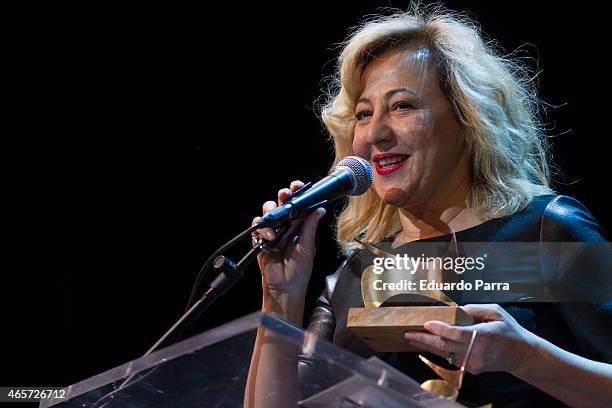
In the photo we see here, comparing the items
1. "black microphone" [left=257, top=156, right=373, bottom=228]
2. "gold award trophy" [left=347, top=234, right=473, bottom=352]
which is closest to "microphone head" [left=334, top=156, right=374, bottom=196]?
"black microphone" [left=257, top=156, right=373, bottom=228]

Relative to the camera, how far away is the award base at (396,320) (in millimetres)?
1425

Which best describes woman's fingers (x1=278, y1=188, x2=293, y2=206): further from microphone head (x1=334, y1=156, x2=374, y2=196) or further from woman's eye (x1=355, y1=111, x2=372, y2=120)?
woman's eye (x1=355, y1=111, x2=372, y2=120)

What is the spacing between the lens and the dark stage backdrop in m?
3.17

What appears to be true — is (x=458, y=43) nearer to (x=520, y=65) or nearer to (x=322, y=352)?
(x=520, y=65)

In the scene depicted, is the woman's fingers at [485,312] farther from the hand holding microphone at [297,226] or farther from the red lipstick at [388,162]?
the red lipstick at [388,162]

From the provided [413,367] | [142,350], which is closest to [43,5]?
[142,350]

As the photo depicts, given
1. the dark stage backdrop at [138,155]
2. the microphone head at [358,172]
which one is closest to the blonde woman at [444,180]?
the microphone head at [358,172]

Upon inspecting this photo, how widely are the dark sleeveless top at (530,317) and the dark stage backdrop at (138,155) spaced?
102 centimetres

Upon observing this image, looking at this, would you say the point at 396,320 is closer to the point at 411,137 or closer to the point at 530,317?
the point at 530,317

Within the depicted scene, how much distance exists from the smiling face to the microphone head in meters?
0.33

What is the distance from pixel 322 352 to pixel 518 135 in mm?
1375

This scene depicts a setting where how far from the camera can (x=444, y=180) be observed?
2.20 metres

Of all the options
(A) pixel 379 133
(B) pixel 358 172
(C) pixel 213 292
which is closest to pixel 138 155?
(A) pixel 379 133

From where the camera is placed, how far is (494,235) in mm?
2070
